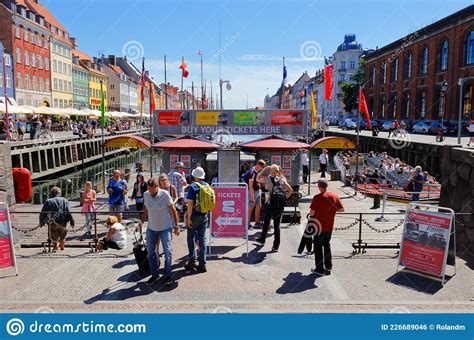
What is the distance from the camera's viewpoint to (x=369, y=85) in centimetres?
7694

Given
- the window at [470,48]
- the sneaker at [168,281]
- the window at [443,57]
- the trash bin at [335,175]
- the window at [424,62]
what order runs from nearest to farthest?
the sneaker at [168,281] → the trash bin at [335,175] → the window at [470,48] → the window at [443,57] → the window at [424,62]

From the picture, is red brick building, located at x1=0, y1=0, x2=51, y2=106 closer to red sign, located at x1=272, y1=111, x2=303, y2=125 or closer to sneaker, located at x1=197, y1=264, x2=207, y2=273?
red sign, located at x1=272, y1=111, x2=303, y2=125

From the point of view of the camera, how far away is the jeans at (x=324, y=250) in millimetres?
7480

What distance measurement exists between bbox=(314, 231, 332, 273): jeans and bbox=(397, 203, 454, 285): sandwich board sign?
1.34 m

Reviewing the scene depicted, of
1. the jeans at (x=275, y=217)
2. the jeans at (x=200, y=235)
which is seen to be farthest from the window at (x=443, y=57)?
the jeans at (x=200, y=235)

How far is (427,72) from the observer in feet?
176

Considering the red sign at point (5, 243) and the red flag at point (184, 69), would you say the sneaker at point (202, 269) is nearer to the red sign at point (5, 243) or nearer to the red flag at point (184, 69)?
the red sign at point (5, 243)

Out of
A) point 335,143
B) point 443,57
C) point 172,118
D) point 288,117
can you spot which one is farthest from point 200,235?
point 443,57

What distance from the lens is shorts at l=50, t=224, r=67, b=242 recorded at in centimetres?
892

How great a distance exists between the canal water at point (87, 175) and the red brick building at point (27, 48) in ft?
48.4

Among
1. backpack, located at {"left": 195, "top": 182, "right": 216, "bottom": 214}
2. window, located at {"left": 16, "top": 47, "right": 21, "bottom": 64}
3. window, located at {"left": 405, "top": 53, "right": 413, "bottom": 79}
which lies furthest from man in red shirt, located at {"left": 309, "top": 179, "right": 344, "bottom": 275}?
window, located at {"left": 405, "top": 53, "right": 413, "bottom": 79}
